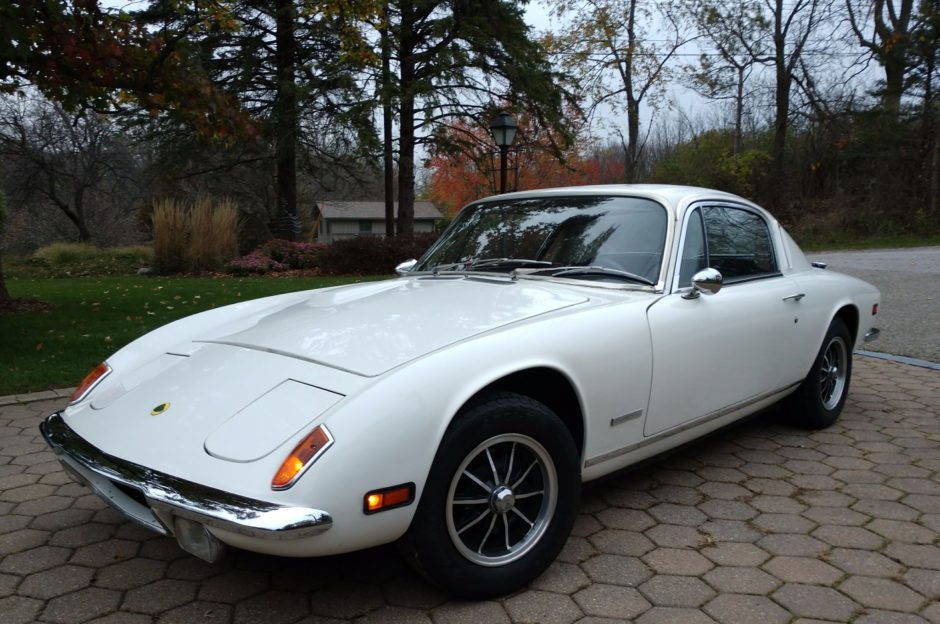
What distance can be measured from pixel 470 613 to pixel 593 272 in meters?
1.56

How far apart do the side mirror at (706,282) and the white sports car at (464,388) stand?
1cm

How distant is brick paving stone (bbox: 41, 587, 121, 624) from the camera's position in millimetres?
2148

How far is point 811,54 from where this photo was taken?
2519 cm

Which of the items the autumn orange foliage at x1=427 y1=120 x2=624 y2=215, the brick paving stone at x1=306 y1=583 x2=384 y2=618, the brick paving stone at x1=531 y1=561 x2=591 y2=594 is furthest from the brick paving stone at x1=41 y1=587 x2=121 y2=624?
the autumn orange foliage at x1=427 y1=120 x2=624 y2=215

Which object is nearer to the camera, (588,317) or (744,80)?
(588,317)

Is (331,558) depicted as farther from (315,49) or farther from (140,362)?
(315,49)

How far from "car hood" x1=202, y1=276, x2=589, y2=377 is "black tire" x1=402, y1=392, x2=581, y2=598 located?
30 cm

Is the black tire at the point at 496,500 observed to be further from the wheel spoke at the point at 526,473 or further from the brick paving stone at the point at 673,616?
the brick paving stone at the point at 673,616

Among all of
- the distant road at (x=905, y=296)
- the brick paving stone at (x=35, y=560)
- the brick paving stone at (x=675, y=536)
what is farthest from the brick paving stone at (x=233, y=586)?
the distant road at (x=905, y=296)

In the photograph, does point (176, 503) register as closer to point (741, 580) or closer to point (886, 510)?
point (741, 580)

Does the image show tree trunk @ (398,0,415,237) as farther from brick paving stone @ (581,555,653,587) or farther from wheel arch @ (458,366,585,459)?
brick paving stone @ (581,555,653,587)

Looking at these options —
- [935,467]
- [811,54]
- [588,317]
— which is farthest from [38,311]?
[811,54]

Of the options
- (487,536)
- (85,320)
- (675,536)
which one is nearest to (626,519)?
(675,536)

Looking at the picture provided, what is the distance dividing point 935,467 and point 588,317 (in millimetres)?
2318
